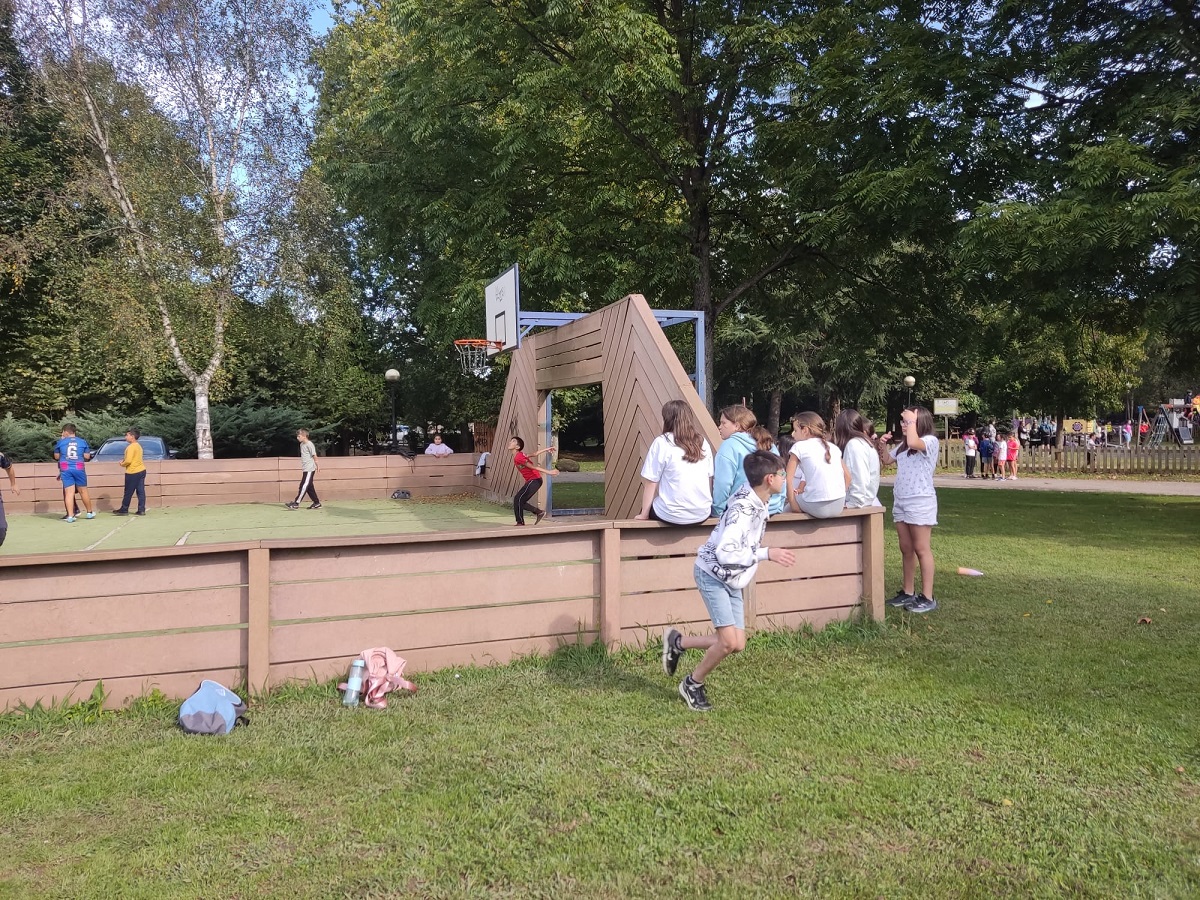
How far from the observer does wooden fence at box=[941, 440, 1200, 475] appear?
81.9 feet

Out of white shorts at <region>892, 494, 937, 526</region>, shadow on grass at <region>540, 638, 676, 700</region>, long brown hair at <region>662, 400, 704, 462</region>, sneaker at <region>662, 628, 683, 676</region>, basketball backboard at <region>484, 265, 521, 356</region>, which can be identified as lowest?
shadow on grass at <region>540, 638, 676, 700</region>

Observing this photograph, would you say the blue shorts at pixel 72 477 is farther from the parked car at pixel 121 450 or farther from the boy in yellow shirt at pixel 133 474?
the parked car at pixel 121 450

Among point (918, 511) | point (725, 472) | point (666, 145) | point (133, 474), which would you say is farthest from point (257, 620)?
point (133, 474)

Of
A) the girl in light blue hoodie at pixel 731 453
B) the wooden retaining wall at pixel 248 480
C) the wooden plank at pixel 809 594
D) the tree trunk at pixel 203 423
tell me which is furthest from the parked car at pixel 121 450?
the wooden plank at pixel 809 594

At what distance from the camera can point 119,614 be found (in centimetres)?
463

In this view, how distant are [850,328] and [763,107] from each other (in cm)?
518

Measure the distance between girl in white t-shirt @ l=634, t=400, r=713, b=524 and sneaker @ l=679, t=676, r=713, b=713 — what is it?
51.3 inches

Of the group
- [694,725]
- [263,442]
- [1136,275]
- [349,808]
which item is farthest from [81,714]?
[263,442]

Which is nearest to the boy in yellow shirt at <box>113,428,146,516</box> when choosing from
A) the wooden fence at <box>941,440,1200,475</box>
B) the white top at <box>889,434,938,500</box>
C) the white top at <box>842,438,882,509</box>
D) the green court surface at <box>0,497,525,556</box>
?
the green court surface at <box>0,497,525,556</box>

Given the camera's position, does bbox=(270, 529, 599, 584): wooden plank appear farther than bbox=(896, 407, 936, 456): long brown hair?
No

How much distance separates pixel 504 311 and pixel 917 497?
29.2 feet

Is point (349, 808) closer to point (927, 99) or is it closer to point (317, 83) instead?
point (927, 99)

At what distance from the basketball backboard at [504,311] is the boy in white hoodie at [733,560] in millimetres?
9681

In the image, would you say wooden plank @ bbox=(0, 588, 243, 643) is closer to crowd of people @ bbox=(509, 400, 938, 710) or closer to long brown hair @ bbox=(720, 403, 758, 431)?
crowd of people @ bbox=(509, 400, 938, 710)
